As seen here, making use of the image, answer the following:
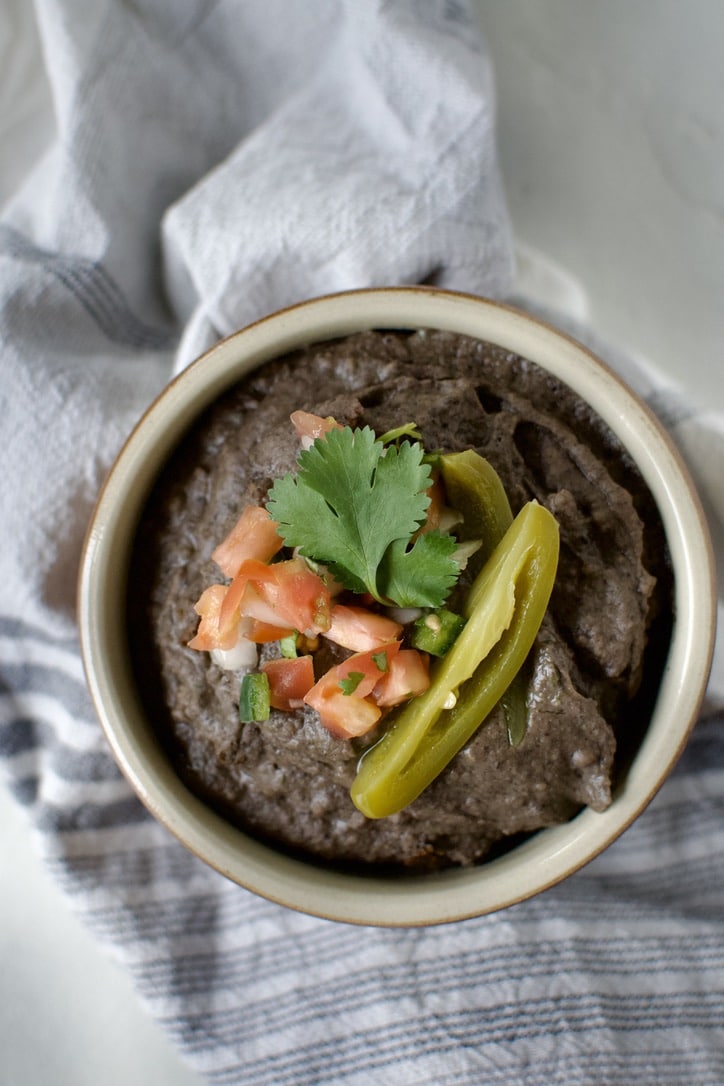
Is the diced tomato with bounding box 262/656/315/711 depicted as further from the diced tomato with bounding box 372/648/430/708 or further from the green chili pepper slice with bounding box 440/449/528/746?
the green chili pepper slice with bounding box 440/449/528/746

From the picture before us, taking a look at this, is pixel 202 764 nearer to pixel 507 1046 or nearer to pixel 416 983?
pixel 416 983

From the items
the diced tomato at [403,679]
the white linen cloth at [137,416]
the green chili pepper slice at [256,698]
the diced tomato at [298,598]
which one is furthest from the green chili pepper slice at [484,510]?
the white linen cloth at [137,416]

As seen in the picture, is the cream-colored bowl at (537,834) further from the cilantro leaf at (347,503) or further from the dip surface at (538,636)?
the cilantro leaf at (347,503)

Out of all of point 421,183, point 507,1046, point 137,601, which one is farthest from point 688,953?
point 421,183

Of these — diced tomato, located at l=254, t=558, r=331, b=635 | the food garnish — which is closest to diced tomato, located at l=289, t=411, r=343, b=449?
the food garnish

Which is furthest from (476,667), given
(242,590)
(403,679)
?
(242,590)

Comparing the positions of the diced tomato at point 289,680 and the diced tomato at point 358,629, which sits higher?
the diced tomato at point 358,629
